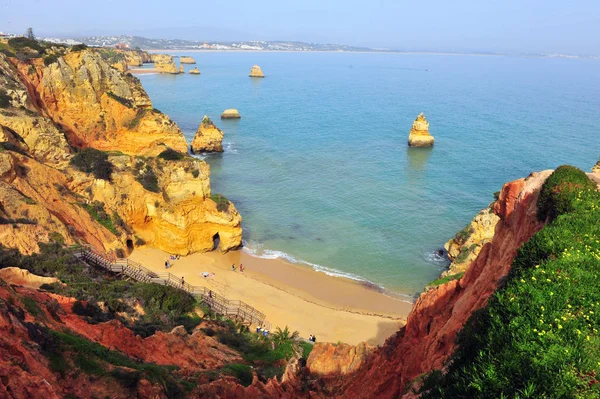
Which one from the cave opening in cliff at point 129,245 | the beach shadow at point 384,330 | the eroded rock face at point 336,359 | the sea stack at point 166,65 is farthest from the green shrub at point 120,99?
the sea stack at point 166,65

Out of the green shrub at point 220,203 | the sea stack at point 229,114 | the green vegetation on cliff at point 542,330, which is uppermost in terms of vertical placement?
the green vegetation on cliff at point 542,330

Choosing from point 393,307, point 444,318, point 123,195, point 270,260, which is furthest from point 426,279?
point 123,195

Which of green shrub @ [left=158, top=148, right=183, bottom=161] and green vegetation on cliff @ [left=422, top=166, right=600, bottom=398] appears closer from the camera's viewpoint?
green vegetation on cliff @ [left=422, top=166, right=600, bottom=398]

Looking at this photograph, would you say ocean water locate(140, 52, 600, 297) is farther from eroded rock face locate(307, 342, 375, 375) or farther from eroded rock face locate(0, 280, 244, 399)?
eroded rock face locate(0, 280, 244, 399)

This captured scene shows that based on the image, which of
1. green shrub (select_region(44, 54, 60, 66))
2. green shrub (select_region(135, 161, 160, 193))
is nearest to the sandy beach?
green shrub (select_region(135, 161, 160, 193))

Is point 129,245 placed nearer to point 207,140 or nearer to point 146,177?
point 146,177

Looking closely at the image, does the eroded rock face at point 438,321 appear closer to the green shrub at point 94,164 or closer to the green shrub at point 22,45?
the green shrub at point 94,164
